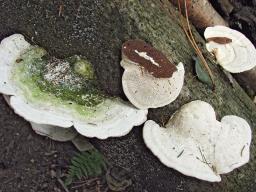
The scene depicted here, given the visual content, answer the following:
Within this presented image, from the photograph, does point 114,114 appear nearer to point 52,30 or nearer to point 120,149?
point 120,149

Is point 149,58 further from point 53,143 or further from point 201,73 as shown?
point 53,143

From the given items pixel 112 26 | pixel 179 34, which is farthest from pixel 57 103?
pixel 179 34

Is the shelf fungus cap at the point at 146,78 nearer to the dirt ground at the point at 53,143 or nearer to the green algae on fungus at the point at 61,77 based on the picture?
the dirt ground at the point at 53,143

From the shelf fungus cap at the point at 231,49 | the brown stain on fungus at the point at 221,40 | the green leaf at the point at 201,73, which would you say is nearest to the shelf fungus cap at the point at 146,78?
the green leaf at the point at 201,73

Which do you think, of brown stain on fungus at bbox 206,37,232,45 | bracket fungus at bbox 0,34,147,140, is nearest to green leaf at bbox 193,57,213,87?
brown stain on fungus at bbox 206,37,232,45

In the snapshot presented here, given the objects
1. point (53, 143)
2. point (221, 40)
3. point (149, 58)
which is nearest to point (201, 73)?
point (149, 58)

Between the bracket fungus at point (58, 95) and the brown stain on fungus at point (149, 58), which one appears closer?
the bracket fungus at point (58, 95)

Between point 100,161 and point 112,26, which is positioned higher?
point 112,26
